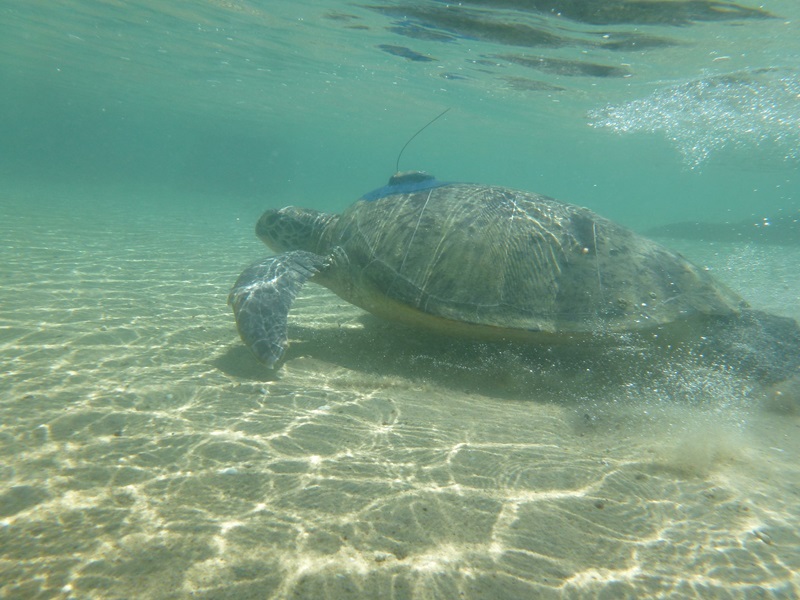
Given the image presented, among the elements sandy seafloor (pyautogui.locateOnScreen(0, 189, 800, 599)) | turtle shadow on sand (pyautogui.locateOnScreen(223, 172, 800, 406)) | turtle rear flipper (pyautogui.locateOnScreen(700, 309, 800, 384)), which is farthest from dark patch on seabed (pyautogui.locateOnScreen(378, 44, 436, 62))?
turtle rear flipper (pyautogui.locateOnScreen(700, 309, 800, 384))

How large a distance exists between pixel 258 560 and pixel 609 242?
5.49 m

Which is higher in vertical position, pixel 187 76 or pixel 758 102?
pixel 187 76

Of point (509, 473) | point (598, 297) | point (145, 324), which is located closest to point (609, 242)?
point (598, 297)

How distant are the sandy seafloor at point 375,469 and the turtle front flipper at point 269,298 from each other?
0.41 metres

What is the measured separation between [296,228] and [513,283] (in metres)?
4.21

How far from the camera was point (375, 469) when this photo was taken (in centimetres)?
328

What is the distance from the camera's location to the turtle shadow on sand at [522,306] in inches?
202

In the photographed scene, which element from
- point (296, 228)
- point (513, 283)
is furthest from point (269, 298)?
point (513, 283)

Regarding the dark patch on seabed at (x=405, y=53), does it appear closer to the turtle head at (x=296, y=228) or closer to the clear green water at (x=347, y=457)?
the clear green water at (x=347, y=457)

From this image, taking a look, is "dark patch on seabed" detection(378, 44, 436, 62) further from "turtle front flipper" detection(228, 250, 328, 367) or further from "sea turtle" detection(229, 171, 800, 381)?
"turtle front flipper" detection(228, 250, 328, 367)

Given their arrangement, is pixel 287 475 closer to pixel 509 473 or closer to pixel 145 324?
pixel 509 473

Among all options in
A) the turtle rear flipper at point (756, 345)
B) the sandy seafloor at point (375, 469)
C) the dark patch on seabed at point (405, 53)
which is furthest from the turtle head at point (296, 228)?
the dark patch on seabed at point (405, 53)

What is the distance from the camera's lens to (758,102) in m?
22.4

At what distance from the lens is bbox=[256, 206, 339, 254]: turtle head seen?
740 cm
